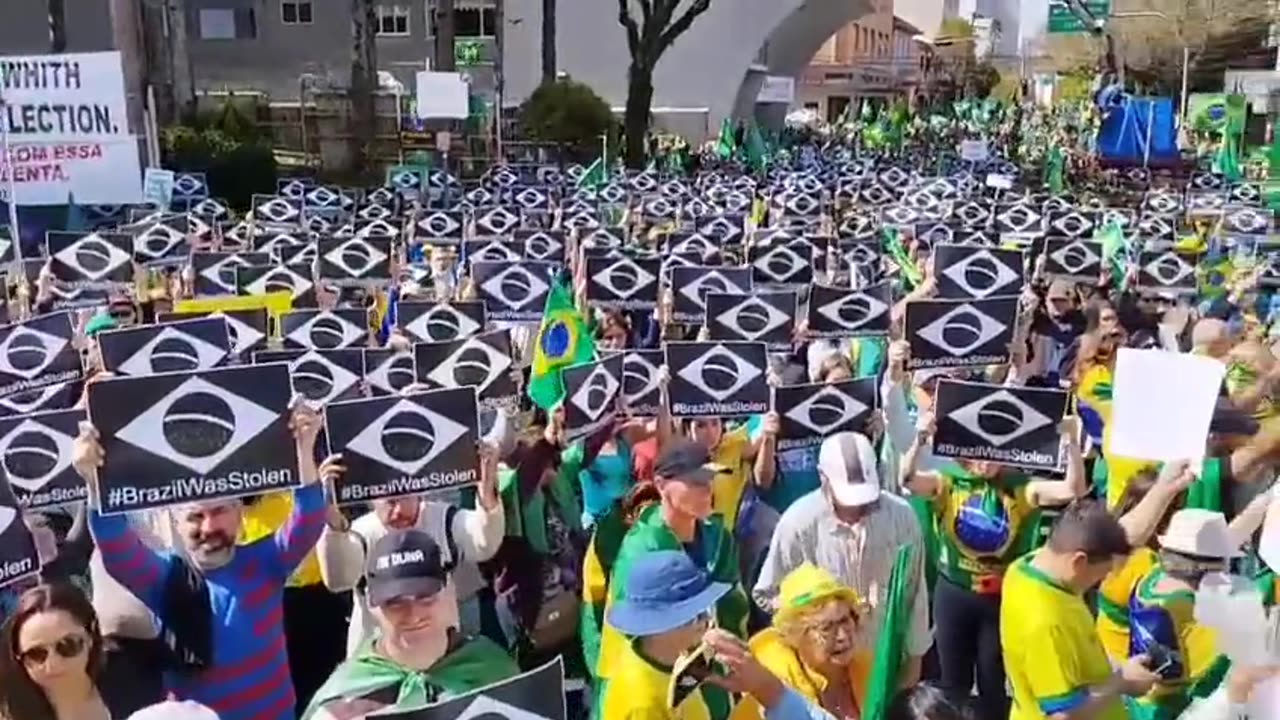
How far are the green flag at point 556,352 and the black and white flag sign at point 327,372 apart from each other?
3.05 feet

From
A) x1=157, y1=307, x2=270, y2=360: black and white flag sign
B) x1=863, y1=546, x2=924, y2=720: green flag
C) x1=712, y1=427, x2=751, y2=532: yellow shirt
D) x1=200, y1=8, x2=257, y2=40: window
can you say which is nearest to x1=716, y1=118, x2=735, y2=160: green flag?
x1=200, y1=8, x2=257, y2=40: window

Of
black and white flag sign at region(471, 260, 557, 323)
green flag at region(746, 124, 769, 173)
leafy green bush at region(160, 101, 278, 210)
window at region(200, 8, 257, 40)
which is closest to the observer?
black and white flag sign at region(471, 260, 557, 323)

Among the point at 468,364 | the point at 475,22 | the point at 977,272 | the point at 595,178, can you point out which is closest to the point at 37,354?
the point at 468,364

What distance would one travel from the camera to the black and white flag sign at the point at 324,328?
825 centimetres

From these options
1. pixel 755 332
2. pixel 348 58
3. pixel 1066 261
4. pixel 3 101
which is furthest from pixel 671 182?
pixel 348 58

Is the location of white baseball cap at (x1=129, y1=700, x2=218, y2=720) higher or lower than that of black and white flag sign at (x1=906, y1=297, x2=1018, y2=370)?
higher

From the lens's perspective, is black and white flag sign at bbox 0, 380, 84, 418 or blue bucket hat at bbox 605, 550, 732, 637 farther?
black and white flag sign at bbox 0, 380, 84, 418

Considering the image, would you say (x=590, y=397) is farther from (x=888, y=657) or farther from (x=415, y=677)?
(x=415, y=677)

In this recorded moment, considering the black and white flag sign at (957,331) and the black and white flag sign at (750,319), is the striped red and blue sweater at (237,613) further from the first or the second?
the black and white flag sign at (750,319)

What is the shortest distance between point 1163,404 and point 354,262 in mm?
7680

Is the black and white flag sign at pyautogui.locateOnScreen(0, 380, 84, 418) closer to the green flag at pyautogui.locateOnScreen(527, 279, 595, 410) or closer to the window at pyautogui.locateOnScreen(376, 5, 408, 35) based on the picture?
the green flag at pyautogui.locateOnScreen(527, 279, 595, 410)

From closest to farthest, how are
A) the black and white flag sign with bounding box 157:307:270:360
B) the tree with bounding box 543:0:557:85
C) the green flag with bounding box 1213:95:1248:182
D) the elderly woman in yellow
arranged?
the elderly woman in yellow
the black and white flag sign with bounding box 157:307:270:360
the green flag with bounding box 1213:95:1248:182
the tree with bounding box 543:0:557:85

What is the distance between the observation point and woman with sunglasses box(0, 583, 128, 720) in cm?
374

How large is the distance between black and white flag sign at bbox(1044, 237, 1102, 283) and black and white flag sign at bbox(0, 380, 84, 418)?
7534 millimetres
